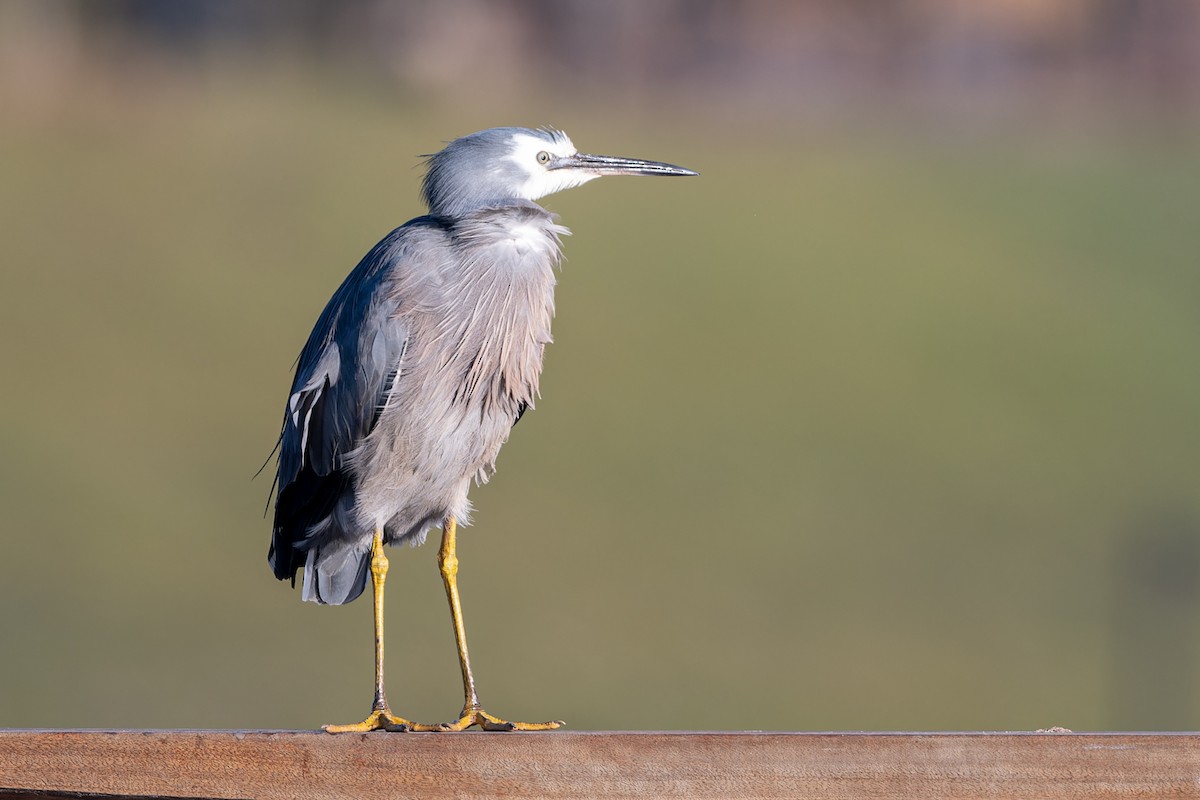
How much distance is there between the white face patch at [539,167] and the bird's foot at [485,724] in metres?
0.81

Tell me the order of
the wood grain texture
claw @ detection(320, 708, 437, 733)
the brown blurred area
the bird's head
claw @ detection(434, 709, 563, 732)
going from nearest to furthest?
the wood grain texture, claw @ detection(320, 708, 437, 733), claw @ detection(434, 709, 563, 732), the bird's head, the brown blurred area

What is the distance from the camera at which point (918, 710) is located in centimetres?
780

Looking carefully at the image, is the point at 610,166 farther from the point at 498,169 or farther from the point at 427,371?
the point at 427,371

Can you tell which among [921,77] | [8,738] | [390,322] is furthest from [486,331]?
[921,77]

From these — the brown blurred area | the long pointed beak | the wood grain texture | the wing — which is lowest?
the wood grain texture

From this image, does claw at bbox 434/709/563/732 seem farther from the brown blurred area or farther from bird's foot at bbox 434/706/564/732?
the brown blurred area

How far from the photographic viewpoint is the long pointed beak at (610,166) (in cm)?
243

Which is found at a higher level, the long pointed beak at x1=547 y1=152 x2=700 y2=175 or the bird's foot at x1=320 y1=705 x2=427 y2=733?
the long pointed beak at x1=547 y1=152 x2=700 y2=175

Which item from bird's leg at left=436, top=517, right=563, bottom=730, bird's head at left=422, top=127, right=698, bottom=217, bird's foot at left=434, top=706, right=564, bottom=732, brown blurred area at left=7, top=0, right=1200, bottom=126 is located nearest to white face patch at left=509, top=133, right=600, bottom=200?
bird's head at left=422, top=127, right=698, bottom=217

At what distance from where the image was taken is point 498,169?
7.75ft

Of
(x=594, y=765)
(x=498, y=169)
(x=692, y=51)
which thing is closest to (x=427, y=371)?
(x=498, y=169)

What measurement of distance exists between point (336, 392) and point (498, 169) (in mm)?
419

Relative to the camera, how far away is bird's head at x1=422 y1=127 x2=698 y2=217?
2348 millimetres

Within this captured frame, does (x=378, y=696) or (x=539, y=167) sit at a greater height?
(x=539, y=167)
